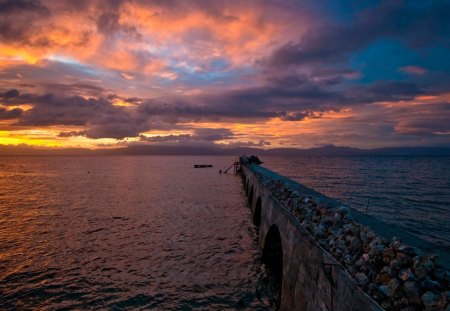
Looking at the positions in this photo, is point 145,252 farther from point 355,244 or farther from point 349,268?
point 349,268

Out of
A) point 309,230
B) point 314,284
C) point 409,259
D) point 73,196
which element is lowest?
point 73,196

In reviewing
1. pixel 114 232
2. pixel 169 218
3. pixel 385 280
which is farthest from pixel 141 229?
Result: pixel 385 280

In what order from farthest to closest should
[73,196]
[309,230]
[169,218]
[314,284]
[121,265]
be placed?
[73,196] < [169,218] < [121,265] < [309,230] < [314,284]

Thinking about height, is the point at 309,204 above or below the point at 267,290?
above

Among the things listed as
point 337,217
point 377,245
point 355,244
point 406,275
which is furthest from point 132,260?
point 406,275

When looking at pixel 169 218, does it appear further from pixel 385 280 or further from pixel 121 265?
pixel 385 280

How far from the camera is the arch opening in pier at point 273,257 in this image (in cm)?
1401

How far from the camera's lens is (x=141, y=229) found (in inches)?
954

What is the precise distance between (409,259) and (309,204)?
5536 mm

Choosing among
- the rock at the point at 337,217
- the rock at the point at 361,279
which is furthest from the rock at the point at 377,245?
the rock at the point at 337,217

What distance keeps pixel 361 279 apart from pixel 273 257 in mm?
11634

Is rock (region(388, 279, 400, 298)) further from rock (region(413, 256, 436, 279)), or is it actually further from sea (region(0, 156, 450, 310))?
sea (region(0, 156, 450, 310))

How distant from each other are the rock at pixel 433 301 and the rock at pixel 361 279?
3.71 ft

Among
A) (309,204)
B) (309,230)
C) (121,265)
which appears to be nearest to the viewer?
(309,230)
